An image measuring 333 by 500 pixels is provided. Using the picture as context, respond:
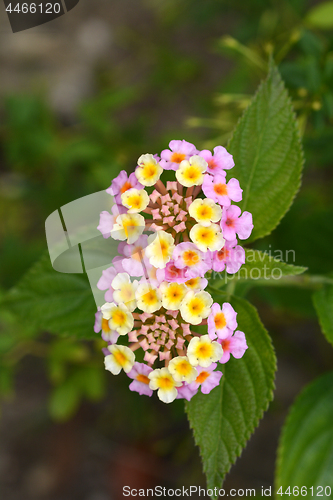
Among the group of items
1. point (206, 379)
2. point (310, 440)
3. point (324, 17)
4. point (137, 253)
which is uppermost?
point (324, 17)

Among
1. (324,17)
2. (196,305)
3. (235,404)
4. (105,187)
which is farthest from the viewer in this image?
(105,187)

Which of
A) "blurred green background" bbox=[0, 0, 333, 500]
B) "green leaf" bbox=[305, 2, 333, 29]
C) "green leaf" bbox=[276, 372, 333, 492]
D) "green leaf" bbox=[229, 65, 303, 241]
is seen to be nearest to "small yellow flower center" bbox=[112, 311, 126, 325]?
"green leaf" bbox=[229, 65, 303, 241]

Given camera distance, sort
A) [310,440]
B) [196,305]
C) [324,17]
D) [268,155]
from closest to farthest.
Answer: [196,305] → [268,155] → [310,440] → [324,17]

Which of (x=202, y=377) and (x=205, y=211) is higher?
(x=205, y=211)

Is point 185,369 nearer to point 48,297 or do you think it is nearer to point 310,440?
point 48,297

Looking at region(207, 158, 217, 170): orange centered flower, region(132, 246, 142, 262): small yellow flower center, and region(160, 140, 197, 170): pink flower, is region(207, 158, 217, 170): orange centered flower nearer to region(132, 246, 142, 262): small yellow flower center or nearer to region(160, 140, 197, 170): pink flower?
region(160, 140, 197, 170): pink flower

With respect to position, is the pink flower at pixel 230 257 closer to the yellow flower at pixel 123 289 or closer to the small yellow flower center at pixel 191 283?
the small yellow flower center at pixel 191 283

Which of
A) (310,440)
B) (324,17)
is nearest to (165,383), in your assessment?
(310,440)

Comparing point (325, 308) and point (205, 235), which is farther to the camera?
point (325, 308)
